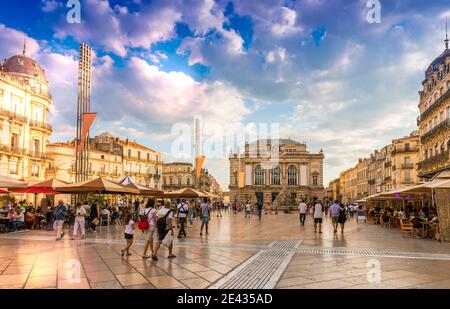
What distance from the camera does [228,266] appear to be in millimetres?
8734

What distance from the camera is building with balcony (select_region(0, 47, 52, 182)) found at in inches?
1406

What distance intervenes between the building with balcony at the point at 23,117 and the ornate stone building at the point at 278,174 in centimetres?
5409

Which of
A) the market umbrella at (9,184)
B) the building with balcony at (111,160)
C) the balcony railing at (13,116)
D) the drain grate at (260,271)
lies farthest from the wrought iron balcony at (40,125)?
the drain grate at (260,271)

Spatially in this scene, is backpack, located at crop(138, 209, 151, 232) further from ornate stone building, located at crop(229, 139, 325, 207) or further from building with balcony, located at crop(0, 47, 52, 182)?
ornate stone building, located at crop(229, 139, 325, 207)

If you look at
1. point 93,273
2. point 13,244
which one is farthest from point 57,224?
point 93,273

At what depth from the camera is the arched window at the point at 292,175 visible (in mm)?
91863

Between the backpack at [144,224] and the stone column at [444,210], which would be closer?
the backpack at [144,224]

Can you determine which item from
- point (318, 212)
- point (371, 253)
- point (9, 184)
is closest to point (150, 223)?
point (371, 253)

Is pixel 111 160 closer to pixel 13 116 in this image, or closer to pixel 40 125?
pixel 40 125

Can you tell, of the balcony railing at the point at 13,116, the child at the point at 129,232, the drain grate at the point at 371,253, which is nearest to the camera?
A: the child at the point at 129,232

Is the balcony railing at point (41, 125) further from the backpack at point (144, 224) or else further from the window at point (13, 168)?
the backpack at point (144, 224)

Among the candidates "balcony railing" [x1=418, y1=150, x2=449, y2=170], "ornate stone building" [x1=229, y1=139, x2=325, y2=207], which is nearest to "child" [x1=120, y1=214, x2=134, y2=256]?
"balcony railing" [x1=418, y1=150, x2=449, y2=170]

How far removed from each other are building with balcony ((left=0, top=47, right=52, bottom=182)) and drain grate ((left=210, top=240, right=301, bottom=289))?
106ft
